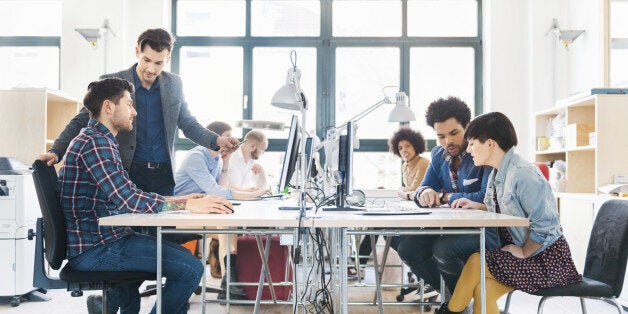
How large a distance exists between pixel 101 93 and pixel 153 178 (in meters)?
0.60

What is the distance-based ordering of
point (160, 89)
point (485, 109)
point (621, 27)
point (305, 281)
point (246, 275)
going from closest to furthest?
1. point (305, 281)
2. point (160, 89)
3. point (246, 275)
4. point (621, 27)
5. point (485, 109)

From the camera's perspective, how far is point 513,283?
2.05 meters

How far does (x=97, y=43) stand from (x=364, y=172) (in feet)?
9.45

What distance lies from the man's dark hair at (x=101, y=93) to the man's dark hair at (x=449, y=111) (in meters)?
1.53

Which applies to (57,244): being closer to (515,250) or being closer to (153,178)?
(153,178)

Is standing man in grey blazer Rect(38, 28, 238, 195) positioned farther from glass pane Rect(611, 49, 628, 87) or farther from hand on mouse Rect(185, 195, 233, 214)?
glass pane Rect(611, 49, 628, 87)

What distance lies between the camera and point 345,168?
2.32m

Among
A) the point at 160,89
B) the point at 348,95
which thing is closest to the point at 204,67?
the point at 348,95

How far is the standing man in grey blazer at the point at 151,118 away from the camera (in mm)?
2533

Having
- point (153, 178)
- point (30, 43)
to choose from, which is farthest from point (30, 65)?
point (153, 178)

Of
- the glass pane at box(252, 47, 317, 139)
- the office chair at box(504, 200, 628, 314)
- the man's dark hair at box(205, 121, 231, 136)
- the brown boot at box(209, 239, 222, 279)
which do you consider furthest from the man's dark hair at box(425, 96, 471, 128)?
the glass pane at box(252, 47, 317, 139)

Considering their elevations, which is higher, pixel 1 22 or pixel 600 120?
pixel 1 22

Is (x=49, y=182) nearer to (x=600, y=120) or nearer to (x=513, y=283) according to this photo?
(x=513, y=283)

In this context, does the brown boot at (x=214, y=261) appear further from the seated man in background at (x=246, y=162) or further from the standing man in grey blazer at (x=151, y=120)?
the standing man in grey blazer at (x=151, y=120)
